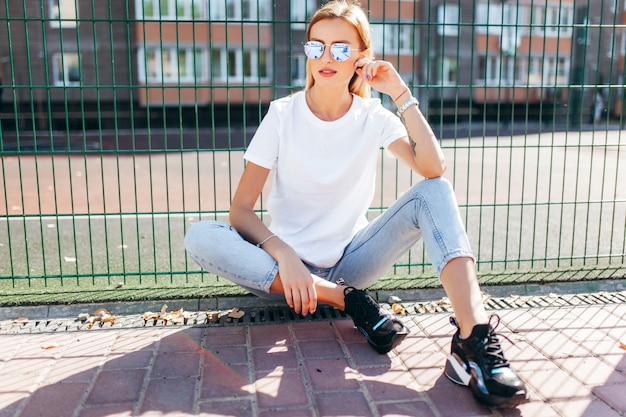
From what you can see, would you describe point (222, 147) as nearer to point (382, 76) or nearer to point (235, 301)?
point (235, 301)

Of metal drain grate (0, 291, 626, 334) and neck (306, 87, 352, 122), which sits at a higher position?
neck (306, 87, 352, 122)

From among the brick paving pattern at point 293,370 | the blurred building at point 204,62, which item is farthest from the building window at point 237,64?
the brick paving pattern at point 293,370

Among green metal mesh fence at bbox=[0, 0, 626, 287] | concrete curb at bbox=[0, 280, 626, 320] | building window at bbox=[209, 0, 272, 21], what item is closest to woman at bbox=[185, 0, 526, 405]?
green metal mesh fence at bbox=[0, 0, 626, 287]

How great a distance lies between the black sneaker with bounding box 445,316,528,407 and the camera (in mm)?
2299

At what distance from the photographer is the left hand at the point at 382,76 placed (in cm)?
290

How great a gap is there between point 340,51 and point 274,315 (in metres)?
1.44

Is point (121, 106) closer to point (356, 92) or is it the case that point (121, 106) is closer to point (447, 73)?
point (447, 73)

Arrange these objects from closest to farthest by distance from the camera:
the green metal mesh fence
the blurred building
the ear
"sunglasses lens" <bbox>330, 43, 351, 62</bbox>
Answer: "sunglasses lens" <bbox>330, 43, 351, 62</bbox> → the ear → the green metal mesh fence → the blurred building

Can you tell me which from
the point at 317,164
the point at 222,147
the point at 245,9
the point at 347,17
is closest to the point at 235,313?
the point at 317,164

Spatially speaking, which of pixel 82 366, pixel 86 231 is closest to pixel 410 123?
pixel 82 366

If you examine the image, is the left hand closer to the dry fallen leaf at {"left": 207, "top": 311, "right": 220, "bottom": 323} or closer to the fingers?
the fingers

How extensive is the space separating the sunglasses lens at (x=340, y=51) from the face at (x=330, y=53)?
18 millimetres

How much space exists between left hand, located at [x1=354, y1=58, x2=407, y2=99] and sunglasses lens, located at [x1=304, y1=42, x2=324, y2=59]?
0.20 m

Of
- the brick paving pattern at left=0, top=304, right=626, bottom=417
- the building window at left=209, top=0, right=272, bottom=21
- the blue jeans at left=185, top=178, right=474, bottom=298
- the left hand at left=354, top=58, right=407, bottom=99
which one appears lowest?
the brick paving pattern at left=0, top=304, right=626, bottom=417
